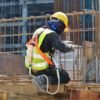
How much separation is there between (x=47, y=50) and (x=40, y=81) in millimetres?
513

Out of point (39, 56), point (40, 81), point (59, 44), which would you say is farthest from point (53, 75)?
point (59, 44)

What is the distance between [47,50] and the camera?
206 inches

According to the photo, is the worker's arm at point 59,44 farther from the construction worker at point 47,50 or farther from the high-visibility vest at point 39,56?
the high-visibility vest at point 39,56

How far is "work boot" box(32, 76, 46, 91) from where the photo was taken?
5.07 m

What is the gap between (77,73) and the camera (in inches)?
244

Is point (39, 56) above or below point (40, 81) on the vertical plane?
above

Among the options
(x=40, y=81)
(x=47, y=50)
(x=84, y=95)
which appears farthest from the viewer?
(x=47, y=50)

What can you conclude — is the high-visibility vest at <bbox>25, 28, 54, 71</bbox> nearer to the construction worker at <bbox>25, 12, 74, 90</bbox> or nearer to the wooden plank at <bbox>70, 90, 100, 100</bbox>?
the construction worker at <bbox>25, 12, 74, 90</bbox>

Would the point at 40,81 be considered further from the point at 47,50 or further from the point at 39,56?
the point at 47,50

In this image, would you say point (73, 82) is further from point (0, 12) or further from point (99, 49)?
point (0, 12)

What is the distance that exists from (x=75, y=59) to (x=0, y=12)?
26295 millimetres

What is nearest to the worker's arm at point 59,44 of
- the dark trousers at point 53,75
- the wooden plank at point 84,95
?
the dark trousers at point 53,75

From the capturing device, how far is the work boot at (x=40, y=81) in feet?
16.6

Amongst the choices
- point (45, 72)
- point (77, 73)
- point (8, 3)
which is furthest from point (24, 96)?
point (8, 3)
